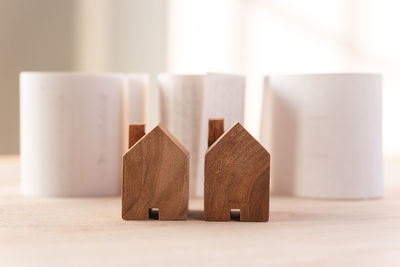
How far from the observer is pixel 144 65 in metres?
2.45

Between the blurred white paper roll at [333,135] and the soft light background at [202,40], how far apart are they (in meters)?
1.26

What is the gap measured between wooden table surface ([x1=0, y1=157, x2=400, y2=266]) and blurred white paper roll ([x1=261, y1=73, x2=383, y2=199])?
5 cm

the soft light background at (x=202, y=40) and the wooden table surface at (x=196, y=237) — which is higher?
the soft light background at (x=202, y=40)

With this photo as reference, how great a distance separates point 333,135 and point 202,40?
1.57 metres

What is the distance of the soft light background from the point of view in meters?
2.17

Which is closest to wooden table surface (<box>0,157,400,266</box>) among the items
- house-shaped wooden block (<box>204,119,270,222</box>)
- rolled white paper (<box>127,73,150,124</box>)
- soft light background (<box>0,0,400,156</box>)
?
house-shaped wooden block (<box>204,119,270,222</box>)

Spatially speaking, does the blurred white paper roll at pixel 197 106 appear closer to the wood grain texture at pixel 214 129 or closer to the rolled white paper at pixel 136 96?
the rolled white paper at pixel 136 96

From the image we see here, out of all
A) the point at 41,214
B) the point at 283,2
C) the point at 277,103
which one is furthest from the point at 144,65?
the point at 41,214

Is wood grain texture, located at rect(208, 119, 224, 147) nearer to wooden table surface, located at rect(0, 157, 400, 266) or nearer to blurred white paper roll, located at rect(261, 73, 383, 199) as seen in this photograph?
wooden table surface, located at rect(0, 157, 400, 266)

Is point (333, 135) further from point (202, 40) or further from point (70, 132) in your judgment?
point (202, 40)

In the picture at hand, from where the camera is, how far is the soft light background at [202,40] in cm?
217

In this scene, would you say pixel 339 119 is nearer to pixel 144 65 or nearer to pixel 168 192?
pixel 168 192

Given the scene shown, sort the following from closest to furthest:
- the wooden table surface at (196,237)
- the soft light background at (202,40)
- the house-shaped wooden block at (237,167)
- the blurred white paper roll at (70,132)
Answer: the wooden table surface at (196,237), the house-shaped wooden block at (237,167), the blurred white paper roll at (70,132), the soft light background at (202,40)

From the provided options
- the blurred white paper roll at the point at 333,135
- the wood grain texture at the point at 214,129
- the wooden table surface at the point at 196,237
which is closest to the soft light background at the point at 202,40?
the blurred white paper roll at the point at 333,135
